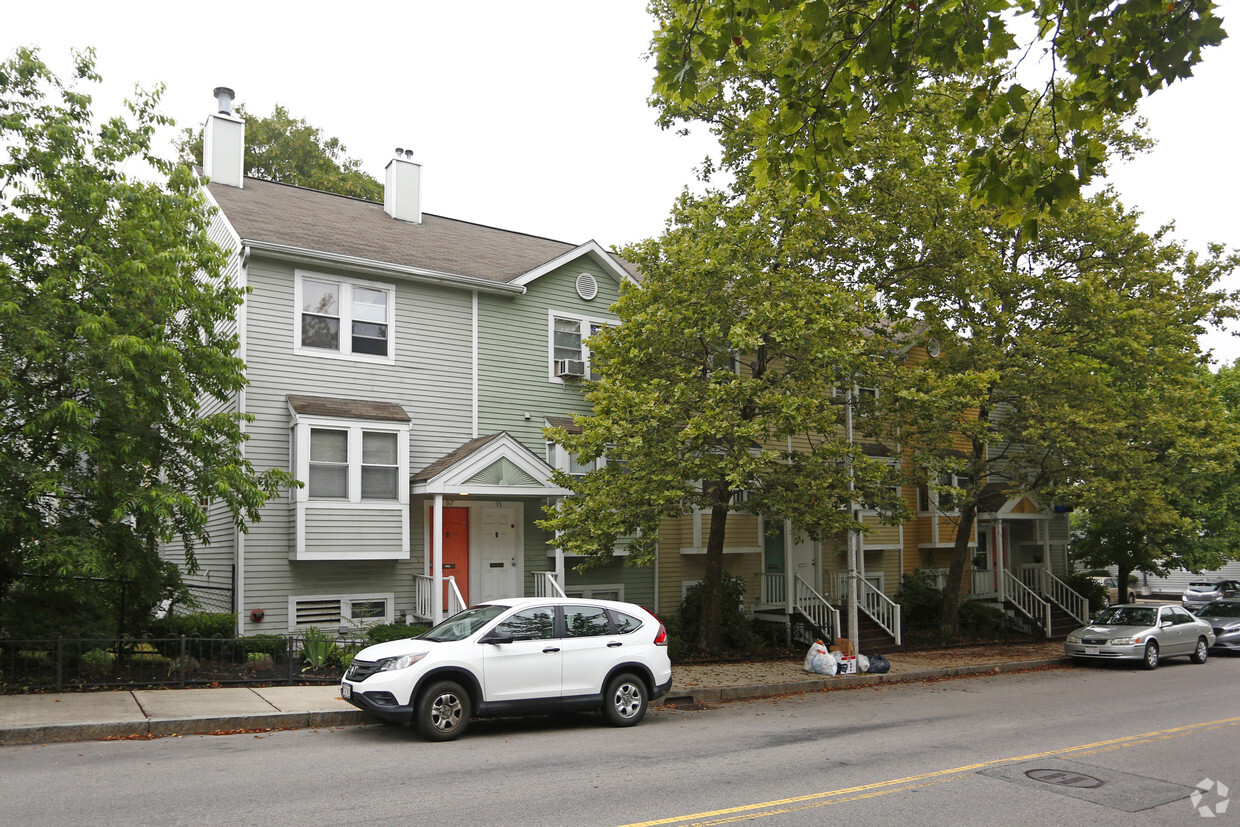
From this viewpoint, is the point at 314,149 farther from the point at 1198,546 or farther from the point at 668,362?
the point at 1198,546

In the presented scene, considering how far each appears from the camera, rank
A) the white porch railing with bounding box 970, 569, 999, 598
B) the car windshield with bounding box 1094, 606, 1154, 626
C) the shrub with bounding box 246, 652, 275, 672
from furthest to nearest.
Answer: the white porch railing with bounding box 970, 569, 999, 598, the car windshield with bounding box 1094, 606, 1154, 626, the shrub with bounding box 246, 652, 275, 672

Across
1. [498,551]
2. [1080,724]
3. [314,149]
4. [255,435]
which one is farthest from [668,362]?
[314,149]

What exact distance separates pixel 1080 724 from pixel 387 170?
19028 millimetres

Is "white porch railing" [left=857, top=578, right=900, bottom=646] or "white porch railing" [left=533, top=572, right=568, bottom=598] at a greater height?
"white porch railing" [left=533, top=572, right=568, bottom=598]

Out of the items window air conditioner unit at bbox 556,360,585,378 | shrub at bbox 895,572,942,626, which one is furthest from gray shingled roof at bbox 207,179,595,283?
shrub at bbox 895,572,942,626

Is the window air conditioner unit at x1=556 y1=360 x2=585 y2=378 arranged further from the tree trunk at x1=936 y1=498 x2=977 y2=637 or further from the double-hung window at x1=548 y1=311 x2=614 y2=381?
the tree trunk at x1=936 y1=498 x2=977 y2=637

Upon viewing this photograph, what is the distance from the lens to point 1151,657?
20250 mm

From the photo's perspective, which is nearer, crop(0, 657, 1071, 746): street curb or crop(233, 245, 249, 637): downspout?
crop(0, 657, 1071, 746): street curb

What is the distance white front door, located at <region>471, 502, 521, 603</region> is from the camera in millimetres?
19516

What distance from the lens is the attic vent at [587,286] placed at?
21656mm

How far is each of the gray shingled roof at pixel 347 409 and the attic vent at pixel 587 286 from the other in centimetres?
539

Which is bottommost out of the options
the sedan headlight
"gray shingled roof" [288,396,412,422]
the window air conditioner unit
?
the sedan headlight

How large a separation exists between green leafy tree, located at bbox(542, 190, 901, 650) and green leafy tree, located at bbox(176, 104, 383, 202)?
22.0 metres

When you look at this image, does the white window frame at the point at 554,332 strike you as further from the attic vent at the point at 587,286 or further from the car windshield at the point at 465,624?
the car windshield at the point at 465,624
